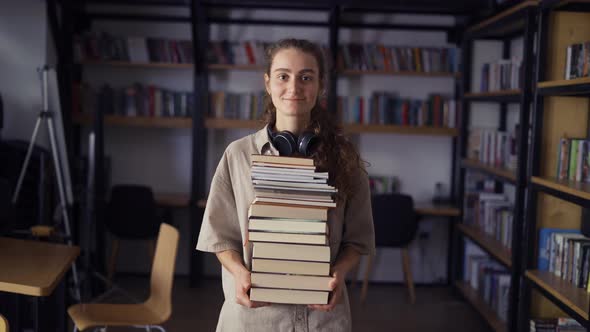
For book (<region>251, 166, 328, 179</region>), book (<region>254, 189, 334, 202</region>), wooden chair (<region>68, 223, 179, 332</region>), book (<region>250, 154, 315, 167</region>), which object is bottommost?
wooden chair (<region>68, 223, 179, 332</region>)

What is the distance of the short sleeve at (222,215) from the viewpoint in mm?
1548

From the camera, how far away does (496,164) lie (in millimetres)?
4754

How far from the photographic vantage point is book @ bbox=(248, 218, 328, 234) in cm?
140

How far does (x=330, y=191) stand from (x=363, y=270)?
434cm

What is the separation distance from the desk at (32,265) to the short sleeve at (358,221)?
1.46 m

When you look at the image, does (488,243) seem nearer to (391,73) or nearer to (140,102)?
(391,73)

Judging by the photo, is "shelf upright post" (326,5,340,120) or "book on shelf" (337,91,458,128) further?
"book on shelf" (337,91,458,128)

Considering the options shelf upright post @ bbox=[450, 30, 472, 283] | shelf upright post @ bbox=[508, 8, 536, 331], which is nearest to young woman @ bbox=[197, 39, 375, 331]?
shelf upright post @ bbox=[508, 8, 536, 331]

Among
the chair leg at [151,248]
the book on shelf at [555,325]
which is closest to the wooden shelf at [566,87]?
the book on shelf at [555,325]

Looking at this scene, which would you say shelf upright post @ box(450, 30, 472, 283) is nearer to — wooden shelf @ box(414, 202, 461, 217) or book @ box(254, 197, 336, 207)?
wooden shelf @ box(414, 202, 461, 217)

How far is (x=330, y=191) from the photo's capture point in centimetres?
144

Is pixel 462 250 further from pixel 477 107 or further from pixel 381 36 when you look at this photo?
pixel 381 36

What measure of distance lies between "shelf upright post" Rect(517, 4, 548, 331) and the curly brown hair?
7.45 feet

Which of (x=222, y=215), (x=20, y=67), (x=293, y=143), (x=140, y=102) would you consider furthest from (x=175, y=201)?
(x=293, y=143)
